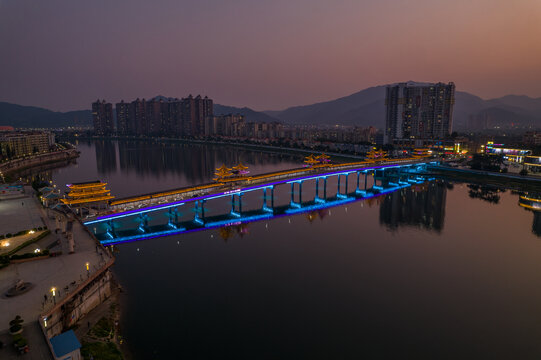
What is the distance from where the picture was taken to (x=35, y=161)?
290 feet

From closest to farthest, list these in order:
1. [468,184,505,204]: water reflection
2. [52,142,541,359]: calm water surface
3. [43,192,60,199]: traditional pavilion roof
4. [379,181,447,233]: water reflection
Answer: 1. [52,142,541,359]: calm water surface
2. [43,192,60,199]: traditional pavilion roof
3. [379,181,447,233]: water reflection
4. [468,184,505,204]: water reflection

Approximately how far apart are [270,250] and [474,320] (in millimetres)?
16562

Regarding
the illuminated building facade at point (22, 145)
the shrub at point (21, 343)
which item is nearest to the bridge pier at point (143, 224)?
the shrub at point (21, 343)

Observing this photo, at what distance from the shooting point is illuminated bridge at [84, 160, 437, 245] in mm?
34656

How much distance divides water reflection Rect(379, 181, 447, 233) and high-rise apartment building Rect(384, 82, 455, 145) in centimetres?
5725

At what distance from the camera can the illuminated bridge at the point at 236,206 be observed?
1364 inches

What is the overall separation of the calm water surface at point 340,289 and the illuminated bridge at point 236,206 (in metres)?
2.88

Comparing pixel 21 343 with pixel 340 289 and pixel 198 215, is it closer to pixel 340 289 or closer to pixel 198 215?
pixel 340 289

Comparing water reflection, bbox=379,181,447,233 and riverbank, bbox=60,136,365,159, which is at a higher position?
riverbank, bbox=60,136,365,159

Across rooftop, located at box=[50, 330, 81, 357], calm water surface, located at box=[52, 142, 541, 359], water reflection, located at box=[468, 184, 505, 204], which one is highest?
rooftop, located at box=[50, 330, 81, 357]

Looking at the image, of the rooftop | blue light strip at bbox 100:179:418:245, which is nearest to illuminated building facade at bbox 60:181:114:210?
blue light strip at bbox 100:179:418:245

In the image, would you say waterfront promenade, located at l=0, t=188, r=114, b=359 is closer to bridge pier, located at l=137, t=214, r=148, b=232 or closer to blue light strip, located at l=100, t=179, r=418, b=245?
blue light strip, located at l=100, t=179, r=418, b=245

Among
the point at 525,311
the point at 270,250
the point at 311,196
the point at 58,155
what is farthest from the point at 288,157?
the point at 525,311

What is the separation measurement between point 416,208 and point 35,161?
93.9 m
